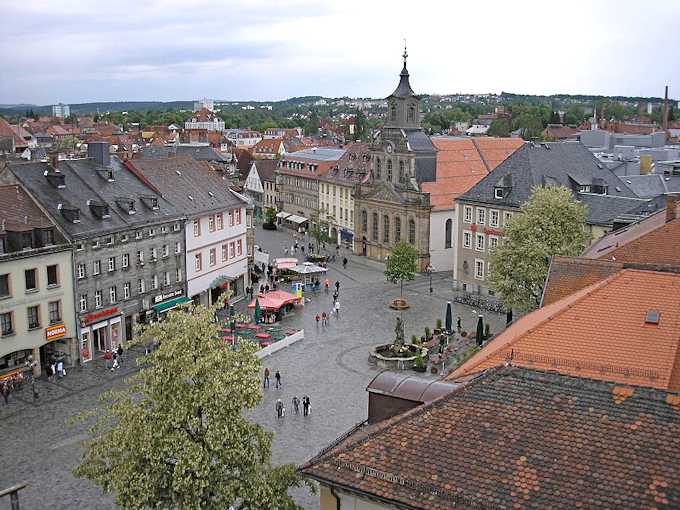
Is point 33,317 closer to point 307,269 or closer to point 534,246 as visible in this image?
point 307,269

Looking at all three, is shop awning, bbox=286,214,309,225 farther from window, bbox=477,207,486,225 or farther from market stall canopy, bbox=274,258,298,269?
window, bbox=477,207,486,225

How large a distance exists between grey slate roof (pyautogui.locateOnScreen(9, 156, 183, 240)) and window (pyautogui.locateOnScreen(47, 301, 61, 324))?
3.99 m

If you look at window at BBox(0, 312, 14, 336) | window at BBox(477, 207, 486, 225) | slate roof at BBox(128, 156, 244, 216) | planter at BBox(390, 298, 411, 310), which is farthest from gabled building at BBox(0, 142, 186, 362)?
window at BBox(477, 207, 486, 225)

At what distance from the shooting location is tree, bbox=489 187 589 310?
155 feet

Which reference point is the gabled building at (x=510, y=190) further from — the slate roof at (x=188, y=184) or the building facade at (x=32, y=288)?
the building facade at (x=32, y=288)

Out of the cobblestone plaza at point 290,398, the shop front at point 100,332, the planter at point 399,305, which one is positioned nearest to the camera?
the cobblestone plaza at point 290,398

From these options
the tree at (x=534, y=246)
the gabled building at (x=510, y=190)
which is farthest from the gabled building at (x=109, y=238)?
the gabled building at (x=510, y=190)

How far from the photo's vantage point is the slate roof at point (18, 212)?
43.9 meters

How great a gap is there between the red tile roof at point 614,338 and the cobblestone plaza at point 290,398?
12057mm

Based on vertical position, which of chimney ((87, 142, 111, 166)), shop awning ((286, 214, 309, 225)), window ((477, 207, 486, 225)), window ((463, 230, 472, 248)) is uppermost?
chimney ((87, 142, 111, 166))

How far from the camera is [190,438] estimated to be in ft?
62.5

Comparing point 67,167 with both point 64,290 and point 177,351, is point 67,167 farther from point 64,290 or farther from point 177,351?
point 177,351

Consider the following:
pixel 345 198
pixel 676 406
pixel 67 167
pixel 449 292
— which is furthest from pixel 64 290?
pixel 345 198

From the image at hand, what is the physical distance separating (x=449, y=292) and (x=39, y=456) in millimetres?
40852
